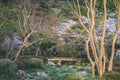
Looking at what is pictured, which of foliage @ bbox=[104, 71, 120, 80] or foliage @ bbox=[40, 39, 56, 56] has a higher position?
foliage @ bbox=[104, 71, 120, 80]

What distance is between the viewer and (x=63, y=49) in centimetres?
3506

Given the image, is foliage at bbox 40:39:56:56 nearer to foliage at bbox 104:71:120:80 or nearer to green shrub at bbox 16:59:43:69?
green shrub at bbox 16:59:43:69

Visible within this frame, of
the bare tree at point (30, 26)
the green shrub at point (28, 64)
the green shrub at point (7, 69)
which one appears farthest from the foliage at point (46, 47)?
the green shrub at point (7, 69)

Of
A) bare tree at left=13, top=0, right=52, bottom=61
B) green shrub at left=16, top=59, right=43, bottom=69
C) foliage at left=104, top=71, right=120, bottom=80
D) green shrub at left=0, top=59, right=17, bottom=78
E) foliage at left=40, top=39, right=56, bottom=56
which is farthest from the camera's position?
foliage at left=40, top=39, right=56, bottom=56

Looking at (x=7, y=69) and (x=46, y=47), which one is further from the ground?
(x=7, y=69)

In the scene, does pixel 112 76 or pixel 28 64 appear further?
pixel 28 64

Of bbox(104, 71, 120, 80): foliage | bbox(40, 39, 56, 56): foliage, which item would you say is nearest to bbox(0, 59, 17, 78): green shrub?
bbox(104, 71, 120, 80): foliage

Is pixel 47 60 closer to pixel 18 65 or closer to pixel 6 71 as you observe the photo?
pixel 18 65

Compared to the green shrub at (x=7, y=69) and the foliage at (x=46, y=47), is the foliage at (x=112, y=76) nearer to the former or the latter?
the green shrub at (x=7, y=69)

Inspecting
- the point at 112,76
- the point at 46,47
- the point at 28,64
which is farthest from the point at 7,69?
the point at 46,47

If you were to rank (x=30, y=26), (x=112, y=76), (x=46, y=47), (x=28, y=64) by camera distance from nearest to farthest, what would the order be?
1. (x=112, y=76)
2. (x=28, y=64)
3. (x=30, y=26)
4. (x=46, y=47)

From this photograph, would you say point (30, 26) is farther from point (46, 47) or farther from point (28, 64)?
point (46, 47)

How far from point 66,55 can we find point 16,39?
196 inches

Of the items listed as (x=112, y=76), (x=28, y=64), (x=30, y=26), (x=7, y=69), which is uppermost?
(x=30, y=26)
